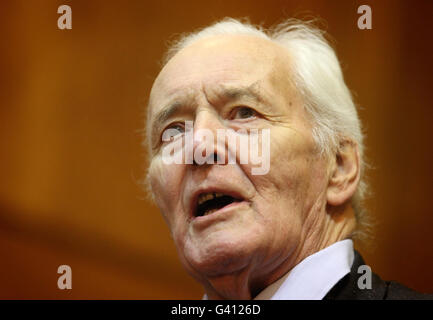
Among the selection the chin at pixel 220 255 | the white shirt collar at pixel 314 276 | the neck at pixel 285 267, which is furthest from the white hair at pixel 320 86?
the chin at pixel 220 255

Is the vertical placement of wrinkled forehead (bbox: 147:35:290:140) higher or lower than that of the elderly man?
higher

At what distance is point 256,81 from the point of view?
1.70 metres

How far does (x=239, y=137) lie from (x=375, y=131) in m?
0.99

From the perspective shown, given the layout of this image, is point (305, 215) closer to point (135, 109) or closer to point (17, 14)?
point (135, 109)

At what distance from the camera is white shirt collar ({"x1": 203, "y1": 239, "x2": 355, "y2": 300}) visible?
5.14ft

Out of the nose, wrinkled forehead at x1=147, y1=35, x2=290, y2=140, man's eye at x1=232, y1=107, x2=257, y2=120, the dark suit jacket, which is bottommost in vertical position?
the dark suit jacket

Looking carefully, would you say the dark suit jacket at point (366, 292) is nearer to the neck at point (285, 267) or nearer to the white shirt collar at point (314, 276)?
the white shirt collar at point (314, 276)

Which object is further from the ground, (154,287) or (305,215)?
(305,215)

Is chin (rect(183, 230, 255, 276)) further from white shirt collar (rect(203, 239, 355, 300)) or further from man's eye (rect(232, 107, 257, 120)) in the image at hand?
man's eye (rect(232, 107, 257, 120))

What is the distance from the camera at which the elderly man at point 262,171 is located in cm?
156

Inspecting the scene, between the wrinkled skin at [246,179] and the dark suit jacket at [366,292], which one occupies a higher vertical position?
the wrinkled skin at [246,179]

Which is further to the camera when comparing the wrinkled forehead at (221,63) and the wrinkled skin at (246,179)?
the wrinkled forehead at (221,63)

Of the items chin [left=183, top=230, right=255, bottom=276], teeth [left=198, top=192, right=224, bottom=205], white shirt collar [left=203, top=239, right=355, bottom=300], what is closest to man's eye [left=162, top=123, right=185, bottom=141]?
teeth [left=198, top=192, right=224, bottom=205]
